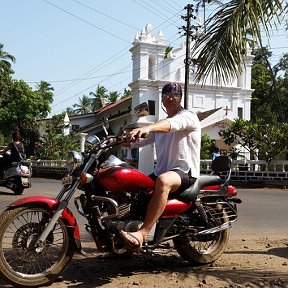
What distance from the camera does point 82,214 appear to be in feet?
13.0

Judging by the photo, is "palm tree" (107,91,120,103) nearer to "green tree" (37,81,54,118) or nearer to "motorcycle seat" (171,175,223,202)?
"green tree" (37,81,54,118)

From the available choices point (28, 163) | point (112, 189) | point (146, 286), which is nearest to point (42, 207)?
point (112, 189)

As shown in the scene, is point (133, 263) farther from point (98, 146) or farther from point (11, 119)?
point (11, 119)

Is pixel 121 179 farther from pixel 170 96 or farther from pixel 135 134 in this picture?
pixel 170 96

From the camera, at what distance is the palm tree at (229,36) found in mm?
5742

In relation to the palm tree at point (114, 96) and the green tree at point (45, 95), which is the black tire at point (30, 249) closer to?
the green tree at point (45, 95)

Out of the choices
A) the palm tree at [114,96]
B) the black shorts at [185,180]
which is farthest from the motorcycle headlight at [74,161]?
the palm tree at [114,96]

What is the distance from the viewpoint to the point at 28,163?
12.0 metres

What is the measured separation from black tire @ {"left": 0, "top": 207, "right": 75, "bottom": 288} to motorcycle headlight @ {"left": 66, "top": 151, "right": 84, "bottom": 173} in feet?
1.45

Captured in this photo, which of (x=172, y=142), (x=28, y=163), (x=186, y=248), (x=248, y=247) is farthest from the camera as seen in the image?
(x=28, y=163)

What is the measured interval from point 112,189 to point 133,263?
1172 millimetres

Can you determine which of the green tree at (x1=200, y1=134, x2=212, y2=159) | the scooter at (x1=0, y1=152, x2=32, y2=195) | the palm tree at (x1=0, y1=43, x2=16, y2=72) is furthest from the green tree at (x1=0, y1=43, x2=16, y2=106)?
the scooter at (x1=0, y1=152, x2=32, y2=195)

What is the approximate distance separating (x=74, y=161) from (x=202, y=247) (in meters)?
1.85

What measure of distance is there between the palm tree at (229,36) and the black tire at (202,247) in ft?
7.61
